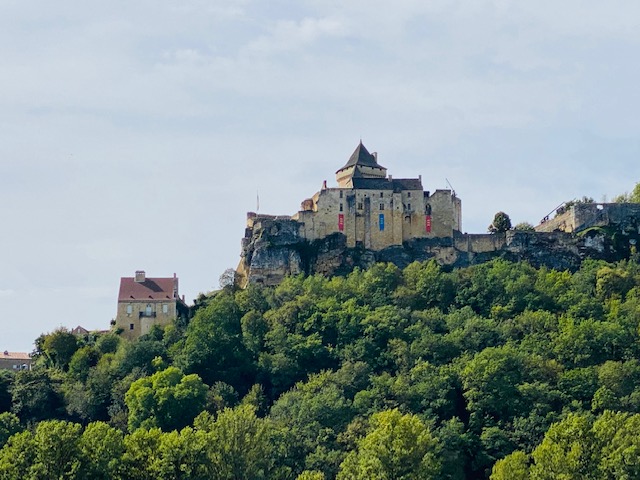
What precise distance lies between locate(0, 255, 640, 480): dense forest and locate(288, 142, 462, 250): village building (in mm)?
3265

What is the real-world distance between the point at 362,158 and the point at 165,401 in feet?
90.3

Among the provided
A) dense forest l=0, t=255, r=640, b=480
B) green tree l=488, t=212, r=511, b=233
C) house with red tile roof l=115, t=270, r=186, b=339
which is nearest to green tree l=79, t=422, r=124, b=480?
dense forest l=0, t=255, r=640, b=480

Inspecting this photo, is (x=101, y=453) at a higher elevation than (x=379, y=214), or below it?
below

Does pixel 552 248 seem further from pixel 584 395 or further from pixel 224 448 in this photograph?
pixel 224 448

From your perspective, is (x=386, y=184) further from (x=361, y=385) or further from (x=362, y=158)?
(x=361, y=385)

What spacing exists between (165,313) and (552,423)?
1129 inches

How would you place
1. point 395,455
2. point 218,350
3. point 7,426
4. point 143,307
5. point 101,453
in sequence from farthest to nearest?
1. point 143,307
2. point 218,350
3. point 7,426
4. point 395,455
5. point 101,453

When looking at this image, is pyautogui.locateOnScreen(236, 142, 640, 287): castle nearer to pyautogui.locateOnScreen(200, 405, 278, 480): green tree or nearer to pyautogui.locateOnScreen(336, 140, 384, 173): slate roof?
pyautogui.locateOnScreen(336, 140, 384, 173): slate roof

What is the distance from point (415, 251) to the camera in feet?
331

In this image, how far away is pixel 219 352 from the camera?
301ft

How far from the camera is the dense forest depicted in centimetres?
7306

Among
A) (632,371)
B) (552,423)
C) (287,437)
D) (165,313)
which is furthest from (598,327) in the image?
(165,313)

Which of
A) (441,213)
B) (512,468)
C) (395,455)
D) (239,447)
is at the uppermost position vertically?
(441,213)

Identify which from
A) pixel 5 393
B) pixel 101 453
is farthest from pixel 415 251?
pixel 101 453
